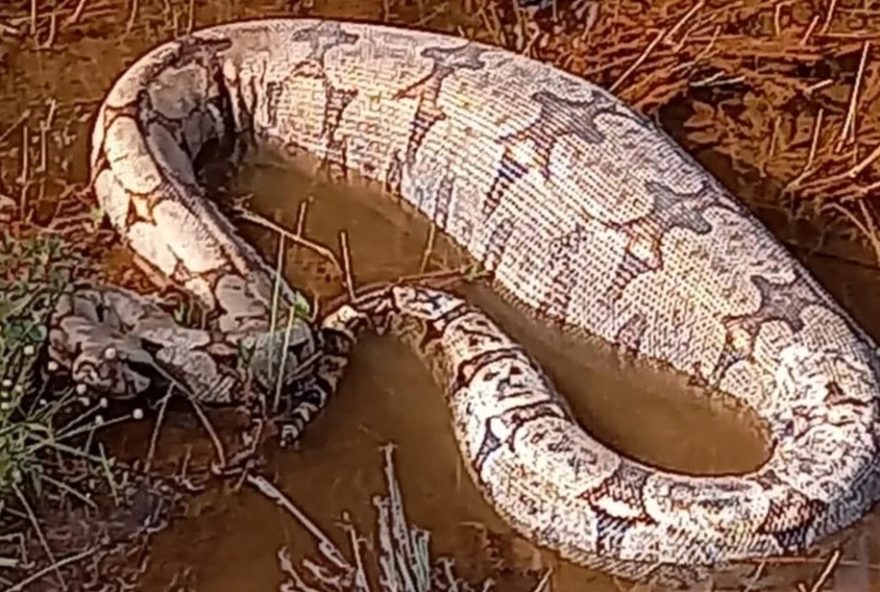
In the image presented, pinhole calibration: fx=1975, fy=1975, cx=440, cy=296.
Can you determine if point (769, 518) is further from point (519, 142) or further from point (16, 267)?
point (16, 267)

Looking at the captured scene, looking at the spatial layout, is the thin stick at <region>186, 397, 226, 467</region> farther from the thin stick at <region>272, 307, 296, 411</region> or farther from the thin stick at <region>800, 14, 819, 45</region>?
the thin stick at <region>800, 14, 819, 45</region>

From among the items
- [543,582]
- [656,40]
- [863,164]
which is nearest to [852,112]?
[863,164]

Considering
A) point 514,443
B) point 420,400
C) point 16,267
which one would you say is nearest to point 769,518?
point 514,443

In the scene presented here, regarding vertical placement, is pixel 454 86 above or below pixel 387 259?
above

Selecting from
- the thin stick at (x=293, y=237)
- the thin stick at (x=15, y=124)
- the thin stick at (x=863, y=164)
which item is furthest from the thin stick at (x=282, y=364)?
the thin stick at (x=863, y=164)

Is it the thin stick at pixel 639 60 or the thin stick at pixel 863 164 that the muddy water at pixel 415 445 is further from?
the thin stick at pixel 639 60

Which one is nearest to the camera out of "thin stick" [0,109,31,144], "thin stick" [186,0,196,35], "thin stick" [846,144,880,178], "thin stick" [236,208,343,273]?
"thin stick" [236,208,343,273]

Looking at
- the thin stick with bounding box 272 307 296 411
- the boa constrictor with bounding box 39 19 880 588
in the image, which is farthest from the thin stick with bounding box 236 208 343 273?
the thin stick with bounding box 272 307 296 411
